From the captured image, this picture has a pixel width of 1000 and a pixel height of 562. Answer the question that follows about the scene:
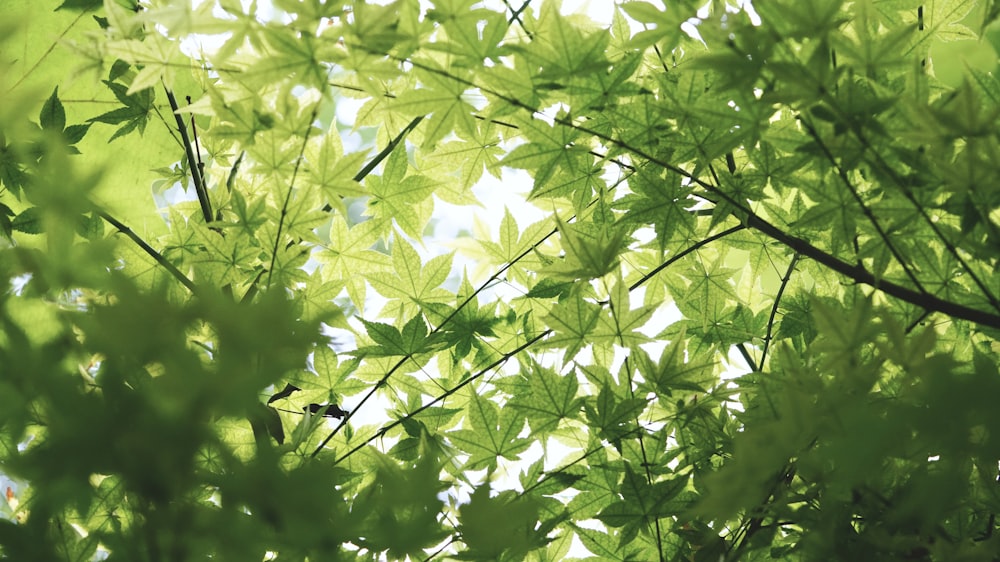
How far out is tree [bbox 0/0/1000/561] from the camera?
556mm

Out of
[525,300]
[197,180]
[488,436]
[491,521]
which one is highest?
[197,180]

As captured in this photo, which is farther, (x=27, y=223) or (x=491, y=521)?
(x=27, y=223)

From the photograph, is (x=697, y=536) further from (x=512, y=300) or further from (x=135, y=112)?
(x=135, y=112)

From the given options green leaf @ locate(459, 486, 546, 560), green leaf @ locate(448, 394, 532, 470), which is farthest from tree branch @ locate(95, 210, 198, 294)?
green leaf @ locate(459, 486, 546, 560)

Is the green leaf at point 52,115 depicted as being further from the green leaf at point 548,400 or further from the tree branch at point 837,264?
the green leaf at point 548,400

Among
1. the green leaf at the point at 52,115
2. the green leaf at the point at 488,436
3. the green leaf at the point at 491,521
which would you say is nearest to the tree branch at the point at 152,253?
the green leaf at the point at 52,115

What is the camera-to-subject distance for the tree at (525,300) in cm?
56

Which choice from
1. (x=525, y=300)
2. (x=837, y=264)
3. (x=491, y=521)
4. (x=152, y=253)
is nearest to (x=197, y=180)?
(x=152, y=253)

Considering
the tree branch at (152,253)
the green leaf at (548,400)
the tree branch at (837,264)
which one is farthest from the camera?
the tree branch at (152,253)

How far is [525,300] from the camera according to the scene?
1266 mm

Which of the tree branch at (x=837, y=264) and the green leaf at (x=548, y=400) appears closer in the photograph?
the tree branch at (x=837, y=264)

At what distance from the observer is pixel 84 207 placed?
0.58 metres

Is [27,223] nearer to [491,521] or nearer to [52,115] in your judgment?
[52,115]

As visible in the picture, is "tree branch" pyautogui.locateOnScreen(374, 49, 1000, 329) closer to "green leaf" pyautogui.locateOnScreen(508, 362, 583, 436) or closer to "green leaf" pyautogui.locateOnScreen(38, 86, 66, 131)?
"green leaf" pyautogui.locateOnScreen(508, 362, 583, 436)
